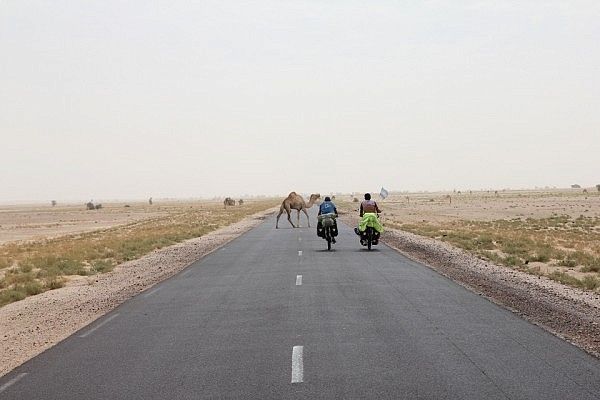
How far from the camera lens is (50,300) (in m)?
15.9

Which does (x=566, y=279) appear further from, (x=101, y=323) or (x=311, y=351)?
(x=101, y=323)

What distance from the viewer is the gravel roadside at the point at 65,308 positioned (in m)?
10.0

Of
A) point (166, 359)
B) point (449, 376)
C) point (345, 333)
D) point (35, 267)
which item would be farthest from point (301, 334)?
point (35, 267)

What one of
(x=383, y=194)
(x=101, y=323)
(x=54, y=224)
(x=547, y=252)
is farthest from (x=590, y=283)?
(x=54, y=224)

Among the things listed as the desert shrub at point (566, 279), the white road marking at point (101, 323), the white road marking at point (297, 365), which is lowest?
the desert shrub at point (566, 279)

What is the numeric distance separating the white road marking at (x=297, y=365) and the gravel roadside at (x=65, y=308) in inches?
147

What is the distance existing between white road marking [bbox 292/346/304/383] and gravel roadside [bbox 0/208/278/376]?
3.74 meters

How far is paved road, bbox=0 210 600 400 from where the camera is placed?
6.70 metres

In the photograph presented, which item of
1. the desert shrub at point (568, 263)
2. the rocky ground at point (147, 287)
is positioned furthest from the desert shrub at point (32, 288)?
the desert shrub at point (568, 263)

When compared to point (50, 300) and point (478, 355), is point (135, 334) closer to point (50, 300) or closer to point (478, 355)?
point (478, 355)

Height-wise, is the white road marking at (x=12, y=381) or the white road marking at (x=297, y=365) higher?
the white road marking at (x=297, y=365)

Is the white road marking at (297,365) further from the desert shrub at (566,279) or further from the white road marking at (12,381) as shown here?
the desert shrub at (566,279)

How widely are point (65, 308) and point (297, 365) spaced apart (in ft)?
Result: 27.4

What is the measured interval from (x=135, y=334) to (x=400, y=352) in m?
4.34
